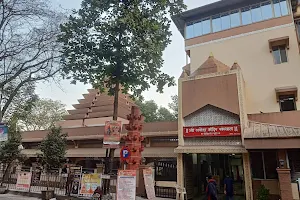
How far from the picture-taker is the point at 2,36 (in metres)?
7.50

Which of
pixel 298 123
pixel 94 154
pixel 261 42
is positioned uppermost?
pixel 261 42

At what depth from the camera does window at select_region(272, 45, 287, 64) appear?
45.8ft

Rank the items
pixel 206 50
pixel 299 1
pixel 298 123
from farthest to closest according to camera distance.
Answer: pixel 206 50
pixel 299 1
pixel 298 123

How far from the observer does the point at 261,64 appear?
47.0 feet

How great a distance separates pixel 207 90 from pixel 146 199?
→ 20.4 feet

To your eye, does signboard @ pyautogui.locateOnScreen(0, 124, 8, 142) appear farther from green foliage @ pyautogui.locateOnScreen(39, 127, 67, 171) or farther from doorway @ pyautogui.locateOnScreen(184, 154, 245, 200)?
doorway @ pyautogui.locateOnScreen(184, 154, 245, 200)

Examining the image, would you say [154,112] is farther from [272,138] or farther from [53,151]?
[272,138]

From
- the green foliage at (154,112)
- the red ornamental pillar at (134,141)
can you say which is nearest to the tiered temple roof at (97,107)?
the green foliage at (154,112)


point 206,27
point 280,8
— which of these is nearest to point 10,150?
point 206,27

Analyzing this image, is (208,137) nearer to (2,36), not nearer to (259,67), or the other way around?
(259,67)

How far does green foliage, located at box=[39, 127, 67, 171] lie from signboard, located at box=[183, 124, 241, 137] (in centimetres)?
721

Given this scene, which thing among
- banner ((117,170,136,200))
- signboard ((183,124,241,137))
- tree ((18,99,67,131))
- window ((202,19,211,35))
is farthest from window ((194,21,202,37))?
tree ((18,99,67,131))

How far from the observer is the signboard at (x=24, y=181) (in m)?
11.8

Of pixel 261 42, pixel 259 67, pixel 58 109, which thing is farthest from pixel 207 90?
pixel 58 109
